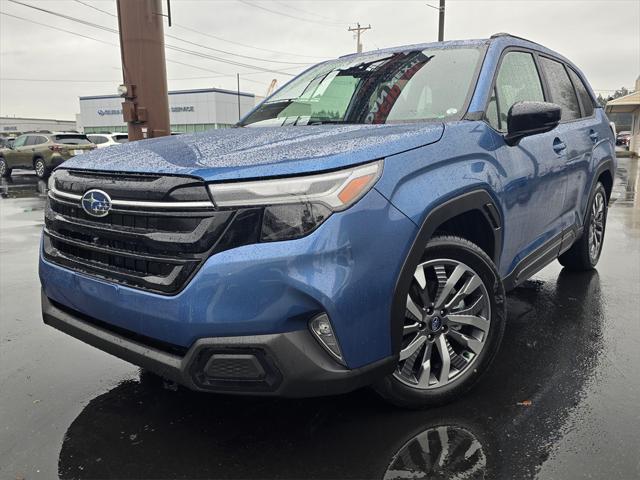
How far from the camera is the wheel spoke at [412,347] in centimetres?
240

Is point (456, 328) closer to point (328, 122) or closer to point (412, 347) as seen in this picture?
point (412, 347)

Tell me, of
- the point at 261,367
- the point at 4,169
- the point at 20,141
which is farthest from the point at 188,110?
the point at 261,367

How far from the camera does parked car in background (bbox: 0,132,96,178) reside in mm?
18578

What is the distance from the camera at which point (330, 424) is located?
8.27 feet

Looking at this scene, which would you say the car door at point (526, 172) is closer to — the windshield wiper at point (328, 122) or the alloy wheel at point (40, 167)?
the windshield wiper at point (328, 122)

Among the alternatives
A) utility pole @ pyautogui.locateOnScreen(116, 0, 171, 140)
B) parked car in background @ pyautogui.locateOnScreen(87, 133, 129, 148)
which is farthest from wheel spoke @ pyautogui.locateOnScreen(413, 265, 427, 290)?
parked car in background @ pyautogui.locateOnScreen(87, 133, 129, 148)

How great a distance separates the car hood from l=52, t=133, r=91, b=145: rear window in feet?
59.7

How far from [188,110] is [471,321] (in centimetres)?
7689

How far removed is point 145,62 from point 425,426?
10309 millimetres

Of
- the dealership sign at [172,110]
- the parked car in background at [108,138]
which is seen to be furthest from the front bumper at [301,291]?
the dealership sign at [172,110]

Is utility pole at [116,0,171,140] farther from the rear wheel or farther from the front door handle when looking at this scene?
the rear wheel

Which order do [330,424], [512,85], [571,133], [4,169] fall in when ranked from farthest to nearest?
[4,169] → [571,133] → [512,85] → [330,424]

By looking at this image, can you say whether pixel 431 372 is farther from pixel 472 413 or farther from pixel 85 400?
pixel 85 400

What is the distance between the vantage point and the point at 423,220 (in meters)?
2.28
